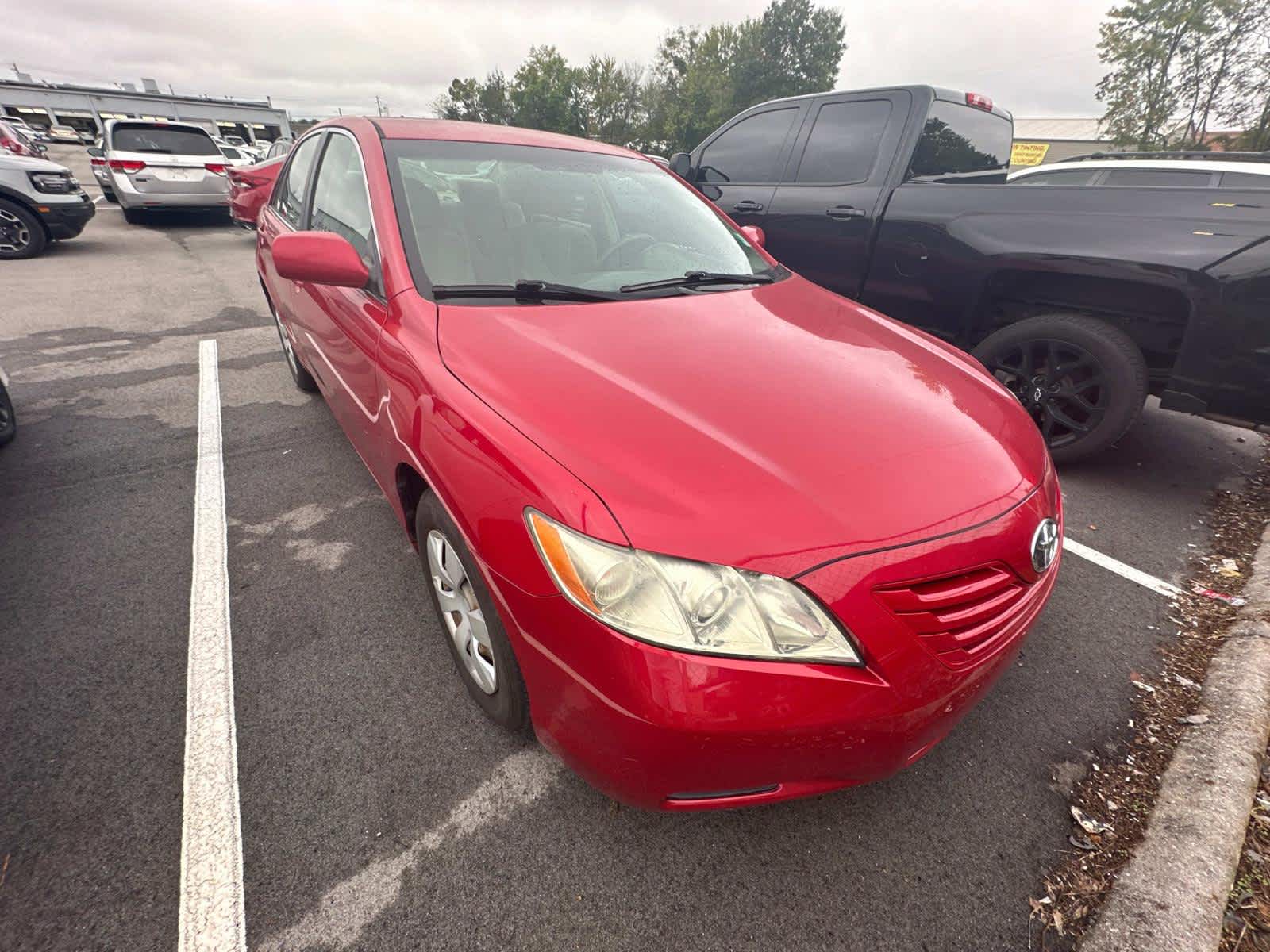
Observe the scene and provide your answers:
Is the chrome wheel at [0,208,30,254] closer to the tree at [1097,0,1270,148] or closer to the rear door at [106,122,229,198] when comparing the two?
the rear door at [106,122,229,198]

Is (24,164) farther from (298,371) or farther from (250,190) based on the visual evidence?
(298,371)

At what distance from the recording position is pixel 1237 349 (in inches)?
105

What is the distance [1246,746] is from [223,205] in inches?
538

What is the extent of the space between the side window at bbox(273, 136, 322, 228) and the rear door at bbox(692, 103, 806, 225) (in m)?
2.49

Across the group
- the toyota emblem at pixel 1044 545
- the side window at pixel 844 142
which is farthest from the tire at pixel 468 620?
the side window at pixel 844 142

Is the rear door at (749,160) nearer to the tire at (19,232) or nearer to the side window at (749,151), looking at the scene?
the side window at (749,151)

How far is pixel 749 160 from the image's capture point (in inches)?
189

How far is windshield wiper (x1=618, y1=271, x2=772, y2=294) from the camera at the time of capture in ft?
7.16

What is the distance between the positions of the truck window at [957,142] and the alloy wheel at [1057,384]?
1374 millimetres

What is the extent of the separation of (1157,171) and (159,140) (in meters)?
13.2

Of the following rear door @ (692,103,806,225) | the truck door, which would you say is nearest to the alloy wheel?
the truck door

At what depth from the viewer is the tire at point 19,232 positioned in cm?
774

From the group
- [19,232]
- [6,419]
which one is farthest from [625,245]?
[19,232]

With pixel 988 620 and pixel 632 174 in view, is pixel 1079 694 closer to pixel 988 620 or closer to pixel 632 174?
pixel 988 620
